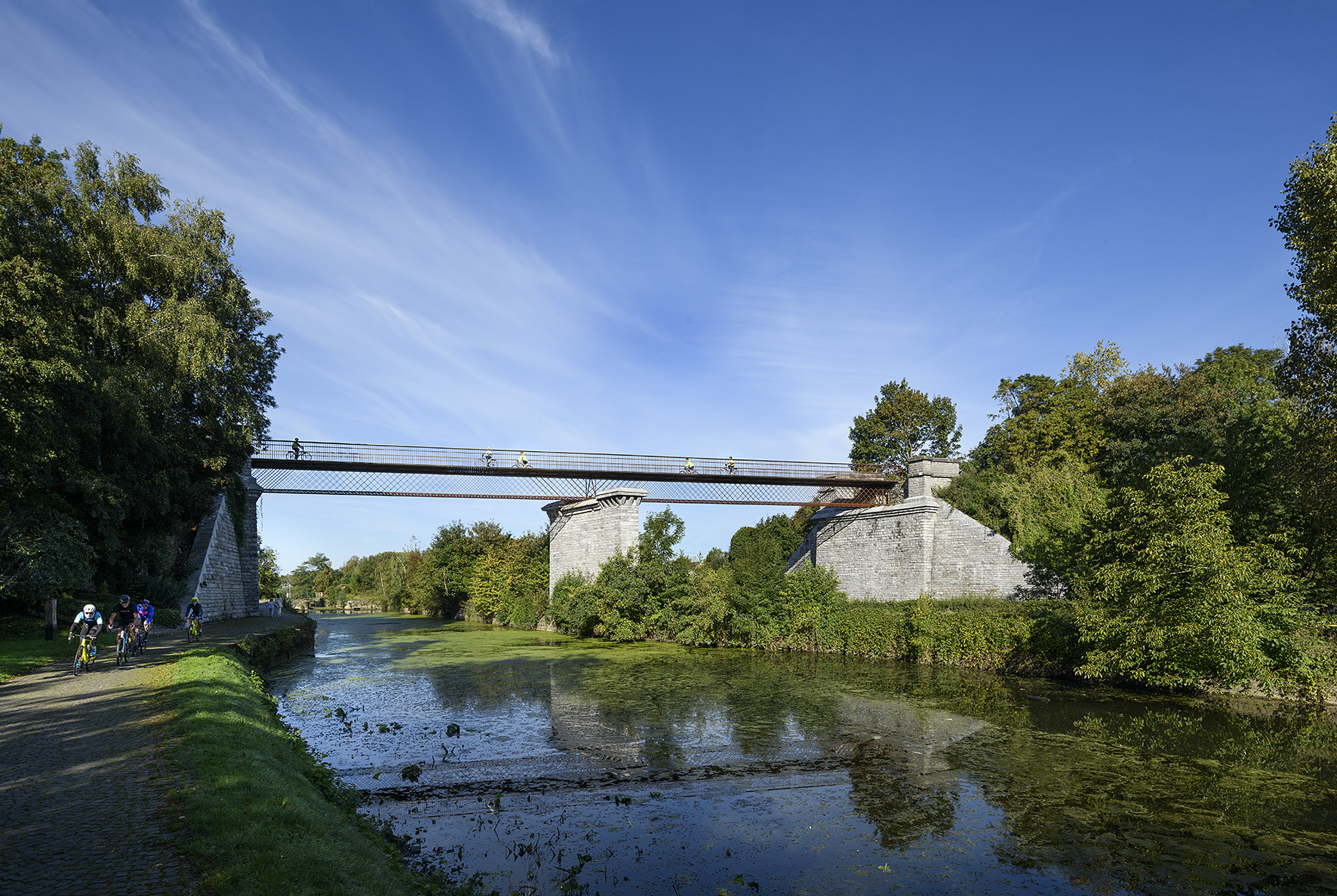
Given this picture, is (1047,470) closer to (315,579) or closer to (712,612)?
(712,612)

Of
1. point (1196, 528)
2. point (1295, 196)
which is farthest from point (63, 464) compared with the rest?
point (1295, 196)

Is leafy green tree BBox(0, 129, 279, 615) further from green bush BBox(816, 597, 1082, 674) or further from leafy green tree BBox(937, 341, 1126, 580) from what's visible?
leafy green tree BBox(937, 341, 1126, 580)

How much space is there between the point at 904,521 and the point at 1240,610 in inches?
626

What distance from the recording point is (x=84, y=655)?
1270 cm

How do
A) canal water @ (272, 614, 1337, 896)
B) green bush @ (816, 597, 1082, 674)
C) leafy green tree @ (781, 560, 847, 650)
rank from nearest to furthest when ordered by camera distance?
canal water @ (272, 614, 1337, 896) → green bush @ (816, 597, 1082, 674) → leafy green tree @ (781, 560, 847, 650)

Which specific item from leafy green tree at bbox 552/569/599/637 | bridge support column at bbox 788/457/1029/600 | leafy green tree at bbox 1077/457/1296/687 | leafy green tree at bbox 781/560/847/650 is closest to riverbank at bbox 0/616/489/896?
leafy green tree at bbox 1077/457/1296/687

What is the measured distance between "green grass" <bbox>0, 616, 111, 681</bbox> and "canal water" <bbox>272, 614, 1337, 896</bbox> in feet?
15.3

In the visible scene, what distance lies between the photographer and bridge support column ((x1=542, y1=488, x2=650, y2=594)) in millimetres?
32594

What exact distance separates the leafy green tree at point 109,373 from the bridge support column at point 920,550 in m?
26.4

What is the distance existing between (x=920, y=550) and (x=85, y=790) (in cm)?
2759

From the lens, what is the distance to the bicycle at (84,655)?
492 inches

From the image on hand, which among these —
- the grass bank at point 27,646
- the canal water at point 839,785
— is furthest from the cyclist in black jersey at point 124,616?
the canal water at point 839,785

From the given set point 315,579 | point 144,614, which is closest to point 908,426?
point 144,614

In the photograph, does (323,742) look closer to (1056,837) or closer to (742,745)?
(742,745)
